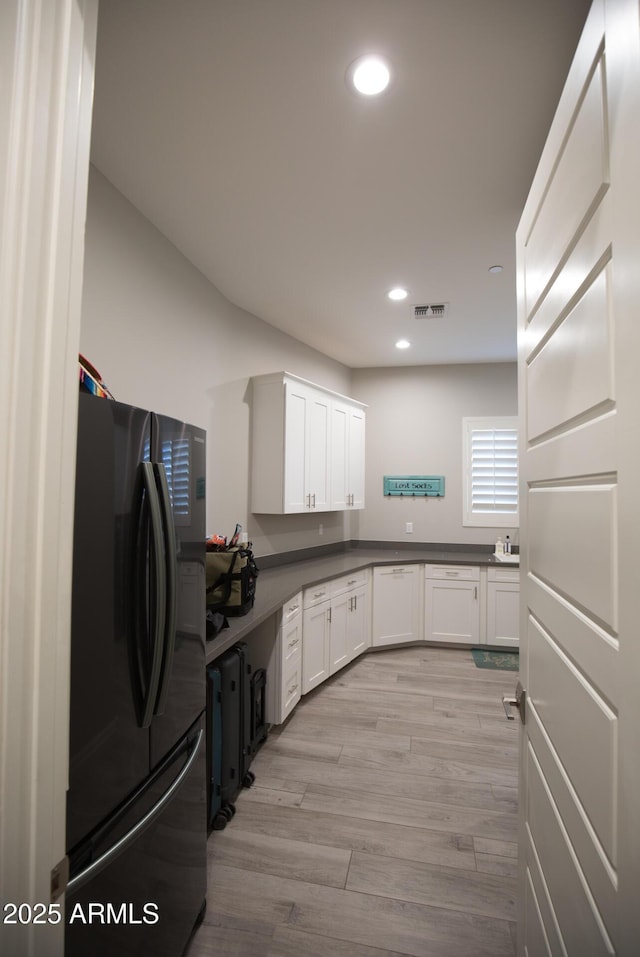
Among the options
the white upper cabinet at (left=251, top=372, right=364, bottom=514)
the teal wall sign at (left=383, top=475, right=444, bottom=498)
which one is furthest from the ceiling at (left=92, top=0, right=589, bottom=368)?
the teal wall sign at (left=383, top=475, right=444, bottom=498)

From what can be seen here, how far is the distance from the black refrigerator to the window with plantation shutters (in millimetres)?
4162

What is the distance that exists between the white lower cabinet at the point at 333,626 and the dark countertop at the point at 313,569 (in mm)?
117

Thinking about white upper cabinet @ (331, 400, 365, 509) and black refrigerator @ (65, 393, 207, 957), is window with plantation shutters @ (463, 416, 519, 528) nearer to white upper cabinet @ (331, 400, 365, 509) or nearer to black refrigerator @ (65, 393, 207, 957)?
white upper cabinet @ (331, 400, 365, 509)

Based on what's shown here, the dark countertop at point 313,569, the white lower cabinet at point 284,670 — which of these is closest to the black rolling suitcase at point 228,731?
the dark countertop at point 313,569

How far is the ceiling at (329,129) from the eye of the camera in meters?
1.41

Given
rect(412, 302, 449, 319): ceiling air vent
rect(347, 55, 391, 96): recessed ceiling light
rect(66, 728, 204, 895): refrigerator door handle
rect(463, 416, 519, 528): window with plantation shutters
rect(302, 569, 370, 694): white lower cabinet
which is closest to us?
rect(66, 728, 204, 895): refrigerator door handle

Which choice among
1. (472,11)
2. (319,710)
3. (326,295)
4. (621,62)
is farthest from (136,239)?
(319,710)

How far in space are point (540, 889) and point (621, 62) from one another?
1.61 metres

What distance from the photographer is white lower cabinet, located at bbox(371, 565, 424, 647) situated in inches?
177

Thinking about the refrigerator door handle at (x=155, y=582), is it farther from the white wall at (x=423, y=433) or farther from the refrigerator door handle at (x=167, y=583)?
the white wall at (x=423, y=433)

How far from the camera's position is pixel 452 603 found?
4625mm

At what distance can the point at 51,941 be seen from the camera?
0.70 meters

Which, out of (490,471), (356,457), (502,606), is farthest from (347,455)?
(502,606)

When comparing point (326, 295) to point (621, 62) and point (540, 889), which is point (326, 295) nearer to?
point (621, 62)
